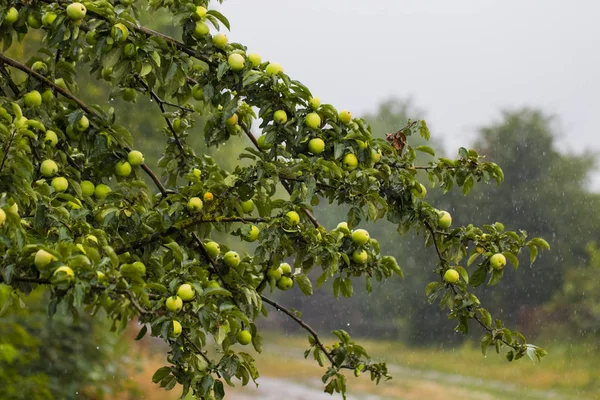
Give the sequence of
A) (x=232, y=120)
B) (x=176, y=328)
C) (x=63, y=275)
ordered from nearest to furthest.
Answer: (x=63, y=275) → (x=176, y=328) → (x=232, y=120)

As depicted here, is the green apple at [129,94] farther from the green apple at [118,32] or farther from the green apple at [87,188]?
the green apple at [118,32]

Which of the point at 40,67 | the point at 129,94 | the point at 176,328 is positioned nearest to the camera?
the point at 176,328

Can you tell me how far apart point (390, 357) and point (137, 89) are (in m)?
13.8

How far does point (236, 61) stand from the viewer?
1874 millimetres

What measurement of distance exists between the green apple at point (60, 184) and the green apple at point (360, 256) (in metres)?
0.79

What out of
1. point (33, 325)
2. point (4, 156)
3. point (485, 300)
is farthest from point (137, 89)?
point (485, 300)

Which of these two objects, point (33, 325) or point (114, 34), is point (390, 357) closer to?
point (33, 325)

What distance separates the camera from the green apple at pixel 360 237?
1.97 meters

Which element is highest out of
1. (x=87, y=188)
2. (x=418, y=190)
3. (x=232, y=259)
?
(x=418, y=190)

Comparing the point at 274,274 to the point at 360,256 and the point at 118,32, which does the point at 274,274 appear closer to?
the point at 360,256

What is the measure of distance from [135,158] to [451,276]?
0.95 m

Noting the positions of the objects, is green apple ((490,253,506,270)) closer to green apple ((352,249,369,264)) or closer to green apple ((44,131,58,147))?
green apple ((352,249,369,264))

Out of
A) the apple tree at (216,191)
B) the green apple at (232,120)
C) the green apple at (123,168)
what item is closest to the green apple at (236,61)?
the apple tree at (216,191)

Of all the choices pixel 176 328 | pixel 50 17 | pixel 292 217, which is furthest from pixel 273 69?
pixel 176 328
